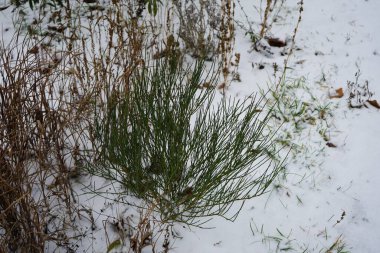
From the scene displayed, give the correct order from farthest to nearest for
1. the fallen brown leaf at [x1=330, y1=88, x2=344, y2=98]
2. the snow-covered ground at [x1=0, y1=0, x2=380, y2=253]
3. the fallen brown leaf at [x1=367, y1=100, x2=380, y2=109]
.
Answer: the fallen brown leaf at [x1=330, y1=88, x2=344, y2=98] → the fallen brown leaf at [x1=367, y1=100, x2=380, y2=109] → the snow-covered ground at [x1=0, y1=0, x2=380, y2=253]

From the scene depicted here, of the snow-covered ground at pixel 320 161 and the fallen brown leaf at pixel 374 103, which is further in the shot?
the fallen brown leaf at pixel 374 103

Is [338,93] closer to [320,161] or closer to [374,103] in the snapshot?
[374,103]

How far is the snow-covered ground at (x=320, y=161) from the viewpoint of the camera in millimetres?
1772

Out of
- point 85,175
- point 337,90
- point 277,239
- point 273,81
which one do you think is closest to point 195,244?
point 277,239

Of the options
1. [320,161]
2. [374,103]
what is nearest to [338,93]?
[374,103]

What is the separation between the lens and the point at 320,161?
2.22 m

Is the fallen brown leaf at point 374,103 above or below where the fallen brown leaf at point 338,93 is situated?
below

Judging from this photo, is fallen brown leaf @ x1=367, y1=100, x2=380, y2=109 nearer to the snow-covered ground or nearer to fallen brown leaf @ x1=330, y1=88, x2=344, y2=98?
the snow-covered ground

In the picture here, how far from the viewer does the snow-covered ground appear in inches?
69.8

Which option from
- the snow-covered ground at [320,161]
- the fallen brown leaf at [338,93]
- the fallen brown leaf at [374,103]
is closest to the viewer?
the snow-covered ground at [320,161]

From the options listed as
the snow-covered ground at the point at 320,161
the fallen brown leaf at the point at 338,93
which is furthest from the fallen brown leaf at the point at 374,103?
the fallen brown leaf at the point at 338,93

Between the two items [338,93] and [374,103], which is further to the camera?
[338,93]

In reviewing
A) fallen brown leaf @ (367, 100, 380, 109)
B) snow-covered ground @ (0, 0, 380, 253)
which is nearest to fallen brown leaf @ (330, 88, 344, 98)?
snow-covered ground @ (0, 0, 380, 253)

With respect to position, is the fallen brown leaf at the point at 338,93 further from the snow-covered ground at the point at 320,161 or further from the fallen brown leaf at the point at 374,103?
the fallen brown leaf at the point at 374,103
